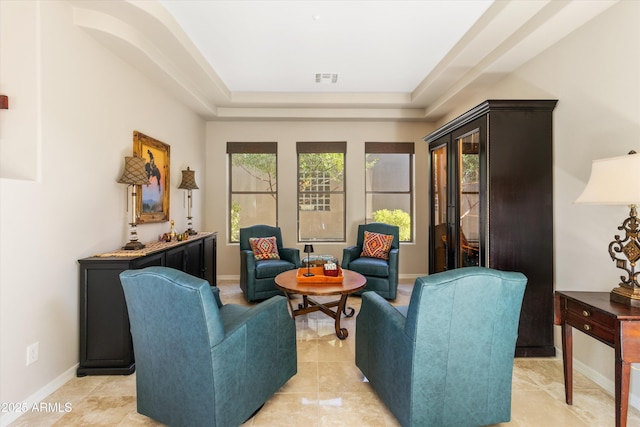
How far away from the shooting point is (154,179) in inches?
149

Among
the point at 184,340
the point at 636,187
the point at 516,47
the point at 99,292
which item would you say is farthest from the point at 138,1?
the point at 636,187

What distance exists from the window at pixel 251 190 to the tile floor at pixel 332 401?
11.0 ft

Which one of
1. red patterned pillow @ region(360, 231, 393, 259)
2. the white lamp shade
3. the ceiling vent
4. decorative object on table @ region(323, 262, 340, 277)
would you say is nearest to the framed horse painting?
decorative object on table @ region(323, 262, 340, 277)

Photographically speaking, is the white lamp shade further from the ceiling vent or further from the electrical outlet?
the electrical outlet

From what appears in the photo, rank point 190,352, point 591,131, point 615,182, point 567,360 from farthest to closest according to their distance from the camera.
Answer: point 591,131, point 567,360, point 615,182, point 190,352

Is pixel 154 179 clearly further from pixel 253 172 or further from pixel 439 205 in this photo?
pixel 439 205

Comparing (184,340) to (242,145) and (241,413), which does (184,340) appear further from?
(242,145)

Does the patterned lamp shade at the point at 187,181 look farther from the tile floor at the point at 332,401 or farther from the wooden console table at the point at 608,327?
the wooden console table at the point at 608,327

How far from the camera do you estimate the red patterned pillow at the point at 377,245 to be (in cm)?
469

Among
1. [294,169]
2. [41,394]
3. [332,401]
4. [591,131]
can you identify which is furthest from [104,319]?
[591,131]

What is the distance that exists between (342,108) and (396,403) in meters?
4.44

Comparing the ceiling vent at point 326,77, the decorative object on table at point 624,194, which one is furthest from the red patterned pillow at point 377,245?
the decorative object on table at point 624,194

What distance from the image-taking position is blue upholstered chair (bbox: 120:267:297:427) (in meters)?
1.62

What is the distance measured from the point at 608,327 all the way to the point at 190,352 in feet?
7.69
